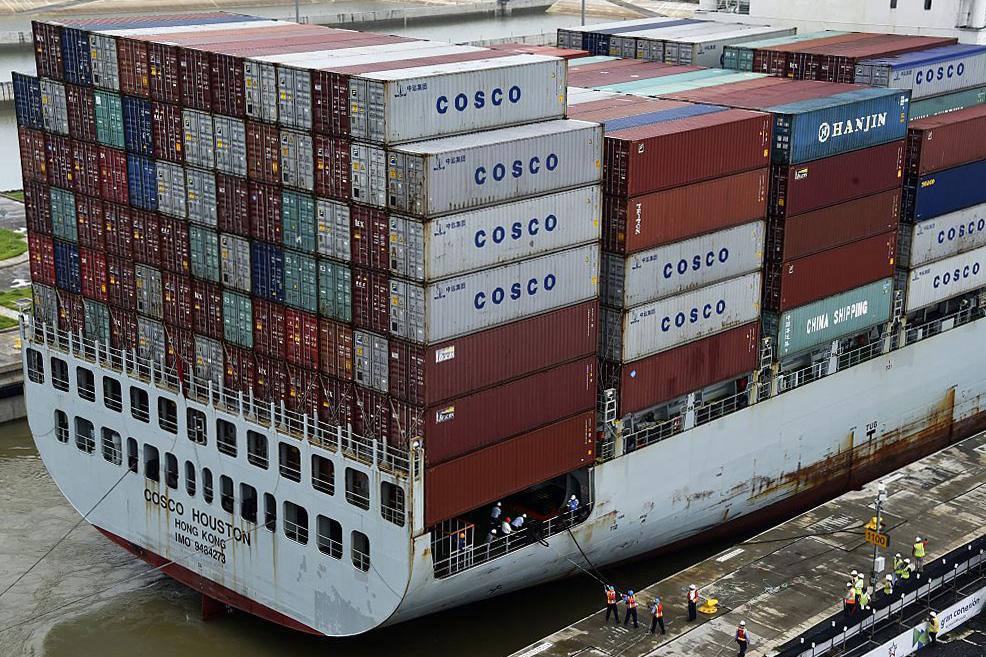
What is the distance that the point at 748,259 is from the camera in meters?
44.1

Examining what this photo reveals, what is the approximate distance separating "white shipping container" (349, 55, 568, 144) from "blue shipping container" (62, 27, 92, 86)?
10221 mm

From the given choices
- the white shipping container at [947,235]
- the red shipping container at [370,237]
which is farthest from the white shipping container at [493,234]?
the white shipping container at [947,235]

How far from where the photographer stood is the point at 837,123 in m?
45.6

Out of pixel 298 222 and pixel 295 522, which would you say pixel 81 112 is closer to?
pixel 298 222

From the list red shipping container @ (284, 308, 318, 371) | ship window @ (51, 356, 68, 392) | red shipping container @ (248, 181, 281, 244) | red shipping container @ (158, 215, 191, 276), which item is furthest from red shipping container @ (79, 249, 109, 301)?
red shipping container @ (284, 308, 318, 371)

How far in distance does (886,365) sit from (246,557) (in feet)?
79.4

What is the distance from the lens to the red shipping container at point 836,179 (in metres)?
44.7

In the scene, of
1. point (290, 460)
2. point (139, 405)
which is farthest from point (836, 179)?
point (139, 405)

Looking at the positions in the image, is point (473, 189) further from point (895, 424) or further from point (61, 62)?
point (895, 424)

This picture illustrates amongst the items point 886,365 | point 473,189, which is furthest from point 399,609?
point 886,365

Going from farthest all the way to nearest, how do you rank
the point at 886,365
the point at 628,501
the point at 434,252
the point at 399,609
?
the point at 886,365
the point at 628,501
the point at 399,609
the point at 434,252

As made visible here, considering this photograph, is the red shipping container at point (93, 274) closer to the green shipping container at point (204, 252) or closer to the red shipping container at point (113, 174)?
the red shipping container at point (113, 174)

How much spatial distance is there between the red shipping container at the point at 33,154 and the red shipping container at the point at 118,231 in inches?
112

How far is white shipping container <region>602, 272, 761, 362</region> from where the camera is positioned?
134 feet
